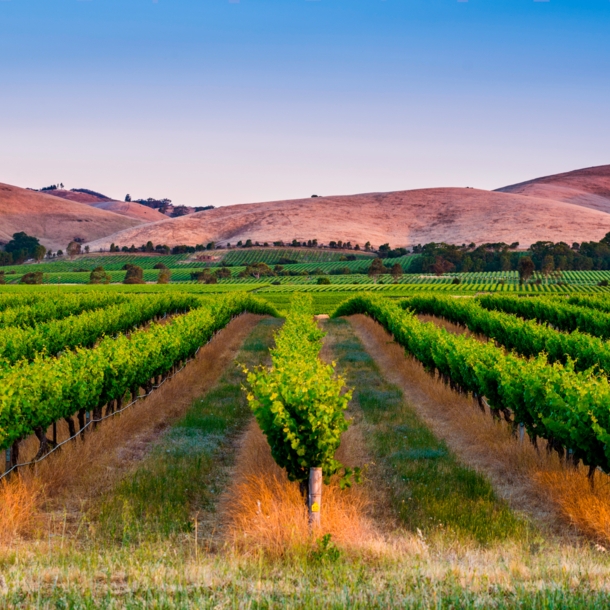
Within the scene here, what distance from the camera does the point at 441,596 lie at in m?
6.71

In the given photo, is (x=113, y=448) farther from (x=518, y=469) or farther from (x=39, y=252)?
(x=39, y=252)

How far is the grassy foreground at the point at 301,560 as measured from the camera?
6758 mm

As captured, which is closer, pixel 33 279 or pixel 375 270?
pixel 33 279

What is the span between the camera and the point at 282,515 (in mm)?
9102

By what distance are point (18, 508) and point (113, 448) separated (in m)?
3.81

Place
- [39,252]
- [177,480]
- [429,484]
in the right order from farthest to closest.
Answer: [39,252] → [429,484] → [177,480]

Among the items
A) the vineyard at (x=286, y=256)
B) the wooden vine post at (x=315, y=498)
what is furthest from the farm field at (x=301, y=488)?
the vineyard at (x=286, y=256)

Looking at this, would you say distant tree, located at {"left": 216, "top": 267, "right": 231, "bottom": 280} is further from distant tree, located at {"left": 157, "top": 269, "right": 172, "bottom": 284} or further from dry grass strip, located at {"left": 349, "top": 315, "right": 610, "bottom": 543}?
dry grass strip, located at {"left": 349, "top": 315, "right": 610, "bottom": 543}

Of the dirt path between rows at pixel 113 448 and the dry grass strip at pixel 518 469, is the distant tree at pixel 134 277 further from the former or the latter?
the dry grass strip at pixel 518 469

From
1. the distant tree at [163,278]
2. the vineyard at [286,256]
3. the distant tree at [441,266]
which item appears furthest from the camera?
the vineyard at [286,256]

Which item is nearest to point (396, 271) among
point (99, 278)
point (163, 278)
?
point (163, 278)

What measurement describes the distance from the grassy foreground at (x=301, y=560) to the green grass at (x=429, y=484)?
33 millimetres

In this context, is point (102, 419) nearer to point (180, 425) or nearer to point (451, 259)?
point (180, 425)

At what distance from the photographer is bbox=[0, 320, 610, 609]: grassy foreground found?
22.2 ft
